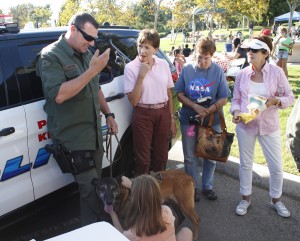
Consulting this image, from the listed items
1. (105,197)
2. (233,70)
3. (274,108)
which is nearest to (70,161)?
(105,197)

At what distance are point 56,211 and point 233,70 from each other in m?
6.82

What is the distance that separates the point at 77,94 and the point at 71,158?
47 cm

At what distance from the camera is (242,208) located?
343 centimetres

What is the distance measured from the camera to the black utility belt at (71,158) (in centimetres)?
254

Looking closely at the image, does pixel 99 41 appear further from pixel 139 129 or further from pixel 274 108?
pixel 274 108

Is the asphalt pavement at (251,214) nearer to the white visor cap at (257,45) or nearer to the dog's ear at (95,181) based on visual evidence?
the dog's ear at (95,181)

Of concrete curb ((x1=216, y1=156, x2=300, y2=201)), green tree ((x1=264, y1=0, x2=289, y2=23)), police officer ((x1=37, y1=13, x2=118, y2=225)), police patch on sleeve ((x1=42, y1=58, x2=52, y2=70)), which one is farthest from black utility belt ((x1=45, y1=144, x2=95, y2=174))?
green tree ((x1=264, y1=0, x2=289, y2=23))

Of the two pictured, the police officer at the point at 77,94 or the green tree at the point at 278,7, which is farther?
the green tree at the point at 278,7

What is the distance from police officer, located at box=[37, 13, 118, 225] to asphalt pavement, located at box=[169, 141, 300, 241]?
1.20 metres

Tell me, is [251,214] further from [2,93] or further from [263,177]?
[2,93]

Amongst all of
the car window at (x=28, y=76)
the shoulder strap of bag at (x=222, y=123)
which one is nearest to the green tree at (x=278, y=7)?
the shoulder strap of bag at (x=222, y=123)

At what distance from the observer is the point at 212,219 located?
338cm

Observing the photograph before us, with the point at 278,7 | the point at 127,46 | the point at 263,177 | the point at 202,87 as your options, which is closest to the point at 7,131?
the point at 127,46

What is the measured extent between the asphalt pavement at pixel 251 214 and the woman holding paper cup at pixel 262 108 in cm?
11
